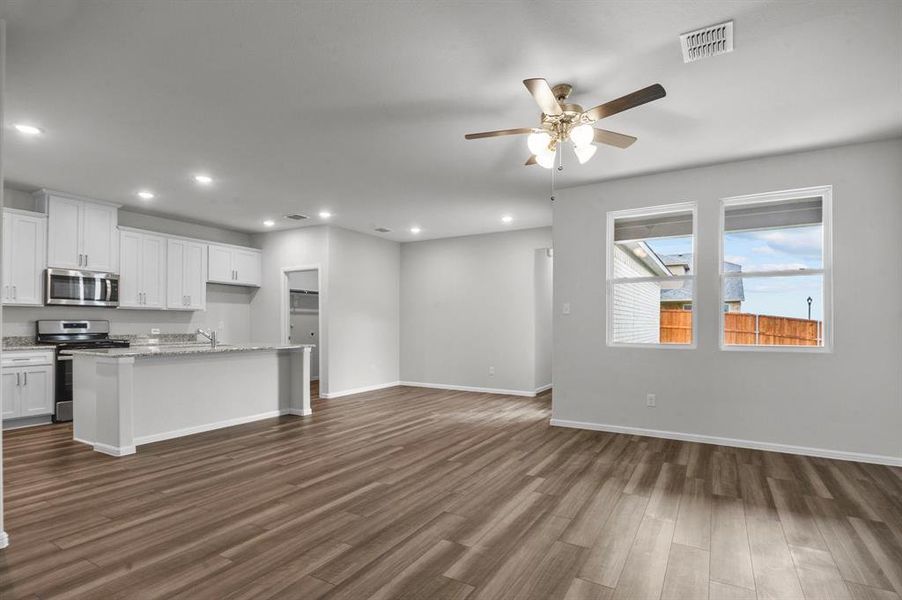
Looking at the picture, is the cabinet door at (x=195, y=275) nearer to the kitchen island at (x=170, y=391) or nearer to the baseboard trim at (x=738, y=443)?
the kitchen island at (x=170, y=391)

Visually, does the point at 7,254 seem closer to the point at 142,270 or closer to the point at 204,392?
the point at 142,270

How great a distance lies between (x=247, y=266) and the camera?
793 centimetres

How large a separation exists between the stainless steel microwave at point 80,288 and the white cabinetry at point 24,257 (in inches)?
4.4

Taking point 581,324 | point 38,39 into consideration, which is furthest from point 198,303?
point 581,324

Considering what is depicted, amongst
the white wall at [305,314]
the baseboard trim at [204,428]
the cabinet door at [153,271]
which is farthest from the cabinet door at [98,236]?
the white wall at [305,314]

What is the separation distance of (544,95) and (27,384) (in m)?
6.25

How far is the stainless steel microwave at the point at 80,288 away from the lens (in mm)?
5617

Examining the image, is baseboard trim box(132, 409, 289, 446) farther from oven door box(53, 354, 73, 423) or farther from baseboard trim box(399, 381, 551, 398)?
baseboard trim box(399, 381, 551, 398)

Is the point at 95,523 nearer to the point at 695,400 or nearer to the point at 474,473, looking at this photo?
the point at 474,473

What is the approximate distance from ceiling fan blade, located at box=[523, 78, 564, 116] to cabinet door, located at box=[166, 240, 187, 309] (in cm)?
606

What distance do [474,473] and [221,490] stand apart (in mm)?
1842

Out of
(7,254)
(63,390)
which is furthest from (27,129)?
(63,390)

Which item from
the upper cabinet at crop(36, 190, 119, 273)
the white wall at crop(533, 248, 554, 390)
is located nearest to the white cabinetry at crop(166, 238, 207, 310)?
the upper cabinet at crop(36, 190, 119, 273)

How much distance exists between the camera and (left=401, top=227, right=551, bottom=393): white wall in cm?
765
